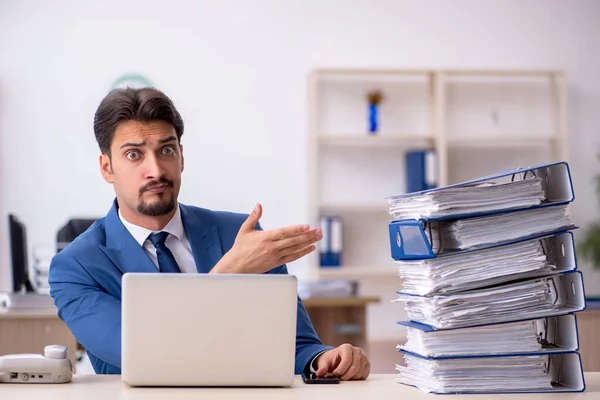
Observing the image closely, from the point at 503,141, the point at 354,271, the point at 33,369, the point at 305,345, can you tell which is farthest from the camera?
the point at 503,141

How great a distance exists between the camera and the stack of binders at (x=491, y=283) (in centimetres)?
146

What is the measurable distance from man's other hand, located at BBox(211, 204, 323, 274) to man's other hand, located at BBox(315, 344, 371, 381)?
0.83ft

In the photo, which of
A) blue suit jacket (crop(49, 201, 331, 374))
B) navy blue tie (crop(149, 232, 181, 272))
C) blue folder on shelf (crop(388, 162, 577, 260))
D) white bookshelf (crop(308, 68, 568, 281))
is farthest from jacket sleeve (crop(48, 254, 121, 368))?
white bookshelf (crop(308, 68, 568, 281))

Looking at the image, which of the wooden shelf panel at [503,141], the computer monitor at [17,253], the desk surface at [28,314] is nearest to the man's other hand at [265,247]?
the desk surface at [28,314]

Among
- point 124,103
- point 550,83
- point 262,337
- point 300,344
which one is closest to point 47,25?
point 550,83

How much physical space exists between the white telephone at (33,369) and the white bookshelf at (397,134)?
381 cm

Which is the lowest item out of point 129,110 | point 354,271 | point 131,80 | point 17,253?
point 354,271

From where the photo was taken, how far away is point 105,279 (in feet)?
6.23

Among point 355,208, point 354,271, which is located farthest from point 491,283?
point 355,208

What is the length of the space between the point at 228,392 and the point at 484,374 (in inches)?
17.7

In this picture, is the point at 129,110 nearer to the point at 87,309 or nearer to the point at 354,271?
the point at 87,309

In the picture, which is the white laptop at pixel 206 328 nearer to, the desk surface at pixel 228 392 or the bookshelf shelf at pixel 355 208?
the desk surface at pixel 228 392

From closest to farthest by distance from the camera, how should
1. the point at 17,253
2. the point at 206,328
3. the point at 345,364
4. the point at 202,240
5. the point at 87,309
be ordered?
the point at 206,328 → the point at 345,364 → the point at 87,309 → the point at 202,240 → the point at 17,253

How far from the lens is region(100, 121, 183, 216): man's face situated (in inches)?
77.4
